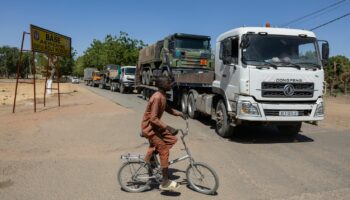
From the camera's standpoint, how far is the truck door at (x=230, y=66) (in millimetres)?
9570

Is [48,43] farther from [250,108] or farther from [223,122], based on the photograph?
[250,108]

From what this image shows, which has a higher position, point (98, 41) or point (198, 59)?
point (98, 41)

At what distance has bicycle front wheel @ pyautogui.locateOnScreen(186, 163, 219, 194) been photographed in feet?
17.4

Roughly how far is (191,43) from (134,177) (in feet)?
41.0

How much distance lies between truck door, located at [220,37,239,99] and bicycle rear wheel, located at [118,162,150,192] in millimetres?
4548

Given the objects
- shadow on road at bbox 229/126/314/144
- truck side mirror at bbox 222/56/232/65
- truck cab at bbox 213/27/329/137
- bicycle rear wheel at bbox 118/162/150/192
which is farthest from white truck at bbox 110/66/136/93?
bicycle rear wheel at bbox 118/162/150/192

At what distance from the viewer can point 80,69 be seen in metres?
106

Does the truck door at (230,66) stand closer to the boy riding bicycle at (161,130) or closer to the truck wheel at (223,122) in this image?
the truck wheel at (223,122)

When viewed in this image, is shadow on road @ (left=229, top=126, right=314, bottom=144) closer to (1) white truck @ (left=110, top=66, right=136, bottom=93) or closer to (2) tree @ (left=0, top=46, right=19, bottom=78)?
(1) white truck @ (left=110, top=66, right=136, bottom=93)

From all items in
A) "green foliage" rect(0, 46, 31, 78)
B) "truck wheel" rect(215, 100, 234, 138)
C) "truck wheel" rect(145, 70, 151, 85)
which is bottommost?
"truck wheel" rect(215, 100, 234, 138)

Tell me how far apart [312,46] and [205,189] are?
587 cm

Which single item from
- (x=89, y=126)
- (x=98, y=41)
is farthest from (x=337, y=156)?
(x=98, y=41)

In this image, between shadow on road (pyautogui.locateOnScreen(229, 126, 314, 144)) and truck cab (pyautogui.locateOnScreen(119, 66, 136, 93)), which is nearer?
shadow on road (pyautogui.locateOnScreen(229, 126, 314, 144))

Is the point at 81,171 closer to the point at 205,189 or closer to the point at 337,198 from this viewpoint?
the point at 205,189
